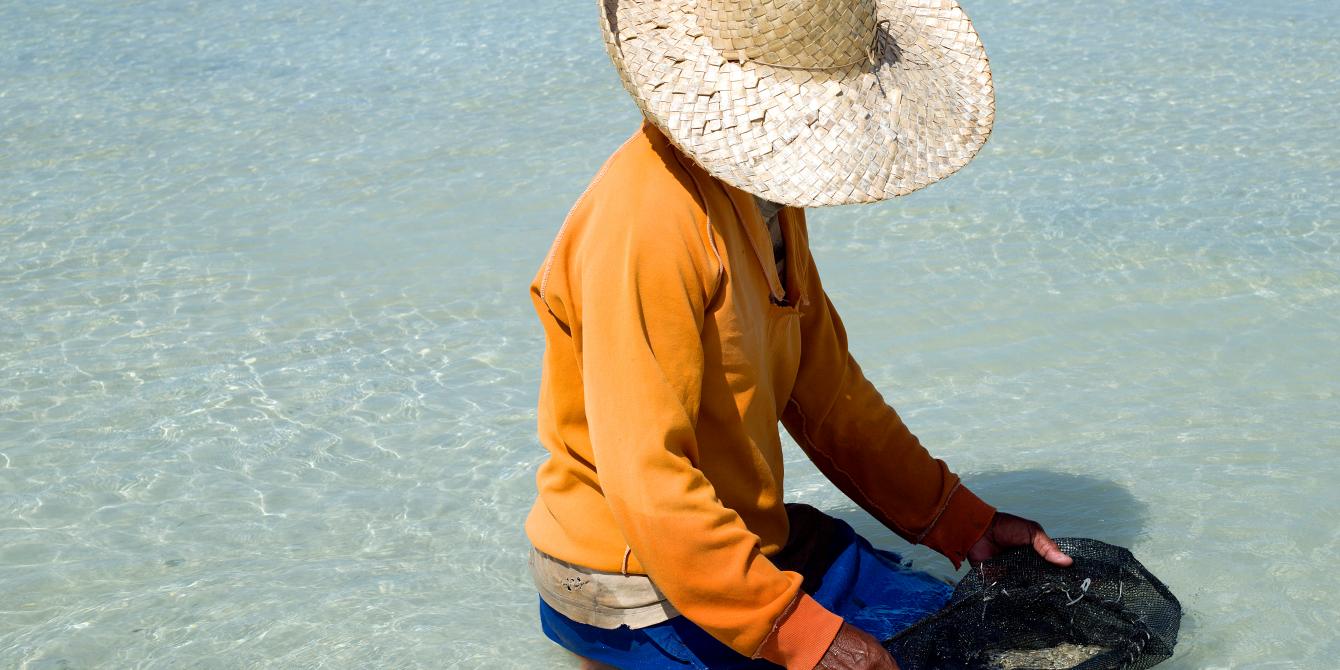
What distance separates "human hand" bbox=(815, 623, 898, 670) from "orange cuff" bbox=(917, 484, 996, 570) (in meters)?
0.63

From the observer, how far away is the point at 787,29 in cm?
204

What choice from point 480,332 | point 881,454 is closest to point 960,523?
point 881,454

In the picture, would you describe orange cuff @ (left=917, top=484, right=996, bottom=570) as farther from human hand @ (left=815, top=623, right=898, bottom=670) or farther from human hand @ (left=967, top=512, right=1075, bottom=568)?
human hand @ (left=815, top=623, right=898, bottom=670)

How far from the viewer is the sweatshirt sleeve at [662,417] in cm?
202

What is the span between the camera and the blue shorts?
238 cm

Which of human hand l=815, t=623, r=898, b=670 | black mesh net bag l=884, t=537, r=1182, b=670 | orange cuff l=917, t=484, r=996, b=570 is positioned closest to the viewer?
human hand l=815, t=623, r=898, b=670

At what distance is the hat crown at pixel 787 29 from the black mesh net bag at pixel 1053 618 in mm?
1025

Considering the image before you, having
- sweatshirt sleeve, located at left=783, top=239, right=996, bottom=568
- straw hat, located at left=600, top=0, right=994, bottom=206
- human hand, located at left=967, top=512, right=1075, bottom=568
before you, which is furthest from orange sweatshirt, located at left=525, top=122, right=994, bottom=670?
human hand, located at left=967, top=512, right=1075, bottom=568

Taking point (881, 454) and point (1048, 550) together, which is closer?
point (1048, 550)

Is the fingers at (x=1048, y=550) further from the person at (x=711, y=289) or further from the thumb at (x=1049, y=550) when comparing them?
the person at (x=711, y=289)

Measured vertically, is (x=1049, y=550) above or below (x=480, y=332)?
above

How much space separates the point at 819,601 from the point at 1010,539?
0.47m

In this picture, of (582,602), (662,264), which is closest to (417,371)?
(582,602)

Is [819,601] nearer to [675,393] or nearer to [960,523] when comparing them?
[960,523]
